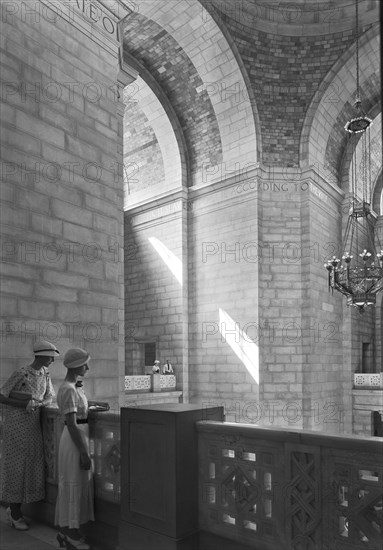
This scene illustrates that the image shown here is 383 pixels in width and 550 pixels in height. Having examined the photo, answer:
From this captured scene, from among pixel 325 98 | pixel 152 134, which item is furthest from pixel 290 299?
pixel 152 134

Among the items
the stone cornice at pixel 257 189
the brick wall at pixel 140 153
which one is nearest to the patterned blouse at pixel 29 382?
the stone cornice at pixel 257 189

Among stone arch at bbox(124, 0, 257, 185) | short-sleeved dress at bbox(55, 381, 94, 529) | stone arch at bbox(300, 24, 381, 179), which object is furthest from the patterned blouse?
stone arch at bbox(300, 24, 381, 179)

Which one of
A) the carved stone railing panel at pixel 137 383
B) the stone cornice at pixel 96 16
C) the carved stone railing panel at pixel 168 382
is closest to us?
the stone cornice at pixel 96 16

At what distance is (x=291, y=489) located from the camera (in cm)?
286

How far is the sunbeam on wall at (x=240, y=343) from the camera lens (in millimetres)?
11773

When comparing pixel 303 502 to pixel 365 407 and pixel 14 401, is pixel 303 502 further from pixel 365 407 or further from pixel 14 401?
pixel 365 407

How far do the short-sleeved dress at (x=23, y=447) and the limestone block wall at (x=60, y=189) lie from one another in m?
1.34

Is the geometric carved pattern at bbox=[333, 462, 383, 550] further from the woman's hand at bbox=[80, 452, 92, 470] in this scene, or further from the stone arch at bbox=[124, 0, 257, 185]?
the stone arch at bbox=[124, 0, 257, 185]

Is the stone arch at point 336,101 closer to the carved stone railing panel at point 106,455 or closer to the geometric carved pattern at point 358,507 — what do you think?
the carved stone railing panel at point 106,455

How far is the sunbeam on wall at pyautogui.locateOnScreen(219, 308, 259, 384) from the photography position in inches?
464

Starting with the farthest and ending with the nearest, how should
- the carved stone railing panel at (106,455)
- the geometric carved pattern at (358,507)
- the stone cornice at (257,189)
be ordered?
the stone cornice at (257,189) < the carved stone railing panel at (106,455) < the geometric carved pattern at (358,507)

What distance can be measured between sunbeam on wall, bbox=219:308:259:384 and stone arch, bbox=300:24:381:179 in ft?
14.6

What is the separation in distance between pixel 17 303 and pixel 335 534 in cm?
399

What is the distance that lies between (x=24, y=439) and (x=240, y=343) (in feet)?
28.0
